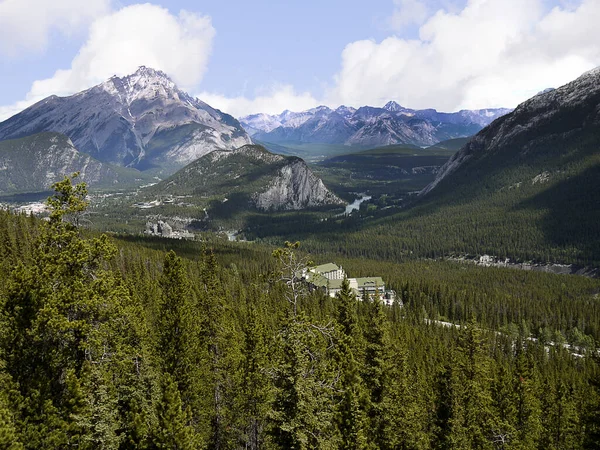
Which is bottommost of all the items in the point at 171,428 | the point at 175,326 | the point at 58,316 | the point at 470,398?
the point at 470,398

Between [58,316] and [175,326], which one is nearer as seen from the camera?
[58,316]

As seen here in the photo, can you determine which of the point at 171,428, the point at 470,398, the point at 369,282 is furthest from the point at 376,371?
the point at 369,282

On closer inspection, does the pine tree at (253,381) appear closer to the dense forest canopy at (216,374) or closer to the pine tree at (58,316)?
the dense forest canopy at (216,374)

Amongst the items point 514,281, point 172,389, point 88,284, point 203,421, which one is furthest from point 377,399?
point 514,281

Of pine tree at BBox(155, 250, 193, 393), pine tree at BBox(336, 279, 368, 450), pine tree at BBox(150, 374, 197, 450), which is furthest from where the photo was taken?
pine tree at BBox(155, 250, 193, 393)

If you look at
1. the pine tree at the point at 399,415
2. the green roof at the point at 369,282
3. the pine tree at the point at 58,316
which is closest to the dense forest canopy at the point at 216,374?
the pine tree at the point at 58,316

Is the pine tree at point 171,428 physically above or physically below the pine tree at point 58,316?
below

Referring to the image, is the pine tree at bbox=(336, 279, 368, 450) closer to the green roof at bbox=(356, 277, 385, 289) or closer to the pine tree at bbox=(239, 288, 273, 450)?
the pine tree at bbox=(239, 288, 273, 450)

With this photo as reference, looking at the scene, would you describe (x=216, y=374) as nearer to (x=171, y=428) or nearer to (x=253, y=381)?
(x=253, y=381)

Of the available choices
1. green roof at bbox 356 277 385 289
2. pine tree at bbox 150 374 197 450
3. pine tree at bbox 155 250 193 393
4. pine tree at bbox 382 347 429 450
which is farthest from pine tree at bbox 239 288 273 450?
green roof at bbox 356 277 385 289

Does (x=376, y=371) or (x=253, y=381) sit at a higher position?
(x=376, y=371)

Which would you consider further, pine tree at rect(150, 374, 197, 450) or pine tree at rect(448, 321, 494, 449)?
pine tree at rect(448, 321, 494, 449)
